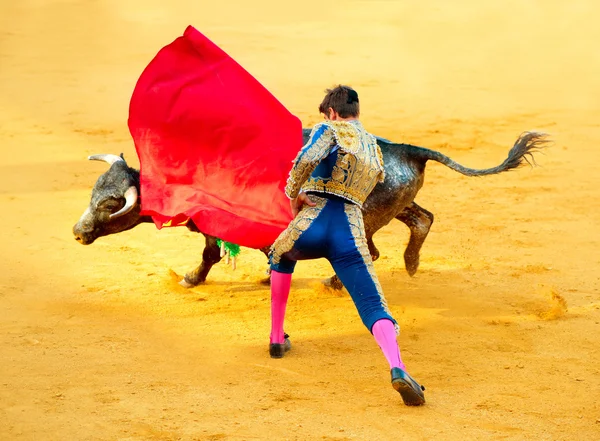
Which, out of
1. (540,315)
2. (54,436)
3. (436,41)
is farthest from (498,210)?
(436,41)

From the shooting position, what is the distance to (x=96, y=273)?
6.75 m

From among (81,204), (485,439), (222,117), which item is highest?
(222,117)

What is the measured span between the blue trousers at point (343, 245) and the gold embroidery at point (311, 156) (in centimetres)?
20

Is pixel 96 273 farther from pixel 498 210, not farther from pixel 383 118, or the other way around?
pixel 383 118

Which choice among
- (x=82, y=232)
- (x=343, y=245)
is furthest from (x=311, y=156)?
(x=82, y=232)

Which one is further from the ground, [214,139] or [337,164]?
[337,164]

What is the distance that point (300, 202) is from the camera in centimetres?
474

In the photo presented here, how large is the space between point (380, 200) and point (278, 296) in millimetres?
1021

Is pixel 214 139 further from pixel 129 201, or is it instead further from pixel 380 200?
pixel 380 200

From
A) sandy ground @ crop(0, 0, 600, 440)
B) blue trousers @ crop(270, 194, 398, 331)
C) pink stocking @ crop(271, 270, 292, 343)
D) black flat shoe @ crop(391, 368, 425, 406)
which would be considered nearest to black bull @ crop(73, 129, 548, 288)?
sandy ground @ crop(0, 0, 600, 440)

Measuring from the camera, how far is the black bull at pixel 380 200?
18.7 feet

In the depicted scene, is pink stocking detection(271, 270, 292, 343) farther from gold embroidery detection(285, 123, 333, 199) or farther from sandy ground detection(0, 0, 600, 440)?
gold embroidery detection(285, 123, 333, 199)

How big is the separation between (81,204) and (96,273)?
185cm

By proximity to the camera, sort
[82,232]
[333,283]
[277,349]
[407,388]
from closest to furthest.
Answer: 1. [407,388]
2. [277,349]
3. [82,232]
4. [333,283]
